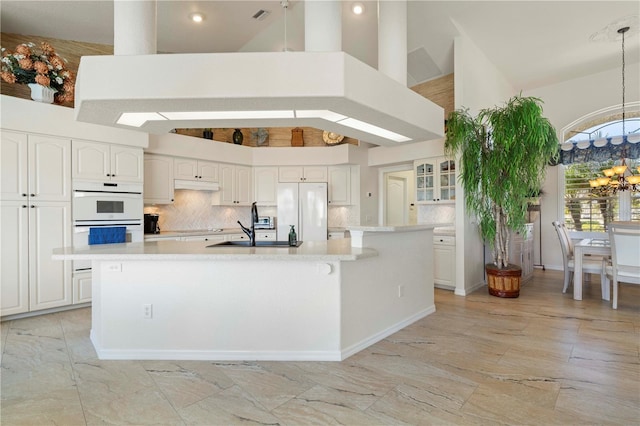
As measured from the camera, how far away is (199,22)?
15.0ft

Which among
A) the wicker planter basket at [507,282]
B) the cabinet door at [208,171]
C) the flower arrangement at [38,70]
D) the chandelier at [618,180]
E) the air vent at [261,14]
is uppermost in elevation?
the air vent at [261,14]

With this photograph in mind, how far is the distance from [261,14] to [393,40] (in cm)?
220

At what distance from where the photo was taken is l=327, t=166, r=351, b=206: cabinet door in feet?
20.5

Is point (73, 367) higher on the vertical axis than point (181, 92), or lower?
lower

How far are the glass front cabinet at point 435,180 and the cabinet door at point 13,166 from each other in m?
5.23

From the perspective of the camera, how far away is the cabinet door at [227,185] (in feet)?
19.3

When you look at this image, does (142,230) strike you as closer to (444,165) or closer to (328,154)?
(328,154)

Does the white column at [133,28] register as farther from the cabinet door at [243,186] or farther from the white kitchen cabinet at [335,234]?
the white kitchen cabinet at [335,234]

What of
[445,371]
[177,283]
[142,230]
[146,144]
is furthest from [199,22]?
[445,371]

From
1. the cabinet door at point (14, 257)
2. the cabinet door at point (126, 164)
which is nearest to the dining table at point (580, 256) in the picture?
the cabinet door at point (126, 164)

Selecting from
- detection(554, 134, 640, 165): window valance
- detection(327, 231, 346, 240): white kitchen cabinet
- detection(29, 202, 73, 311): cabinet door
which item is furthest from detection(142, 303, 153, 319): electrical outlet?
detection(554, 134, 640, 165): window valance

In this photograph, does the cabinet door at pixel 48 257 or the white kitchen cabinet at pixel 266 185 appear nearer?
the cabinet door at pixel 48 257

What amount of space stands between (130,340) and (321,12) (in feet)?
10.1

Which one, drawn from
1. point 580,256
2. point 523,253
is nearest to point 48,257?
point 580,256
